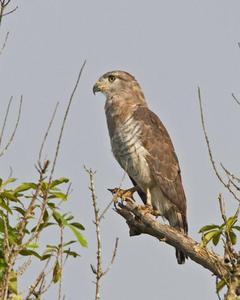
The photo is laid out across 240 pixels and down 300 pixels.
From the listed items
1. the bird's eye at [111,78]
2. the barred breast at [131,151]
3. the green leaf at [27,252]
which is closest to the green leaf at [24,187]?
the green leaf at [27,252]

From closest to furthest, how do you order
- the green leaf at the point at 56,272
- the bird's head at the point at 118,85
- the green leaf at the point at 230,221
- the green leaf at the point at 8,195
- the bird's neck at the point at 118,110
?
the green leaf at the point at 8,195 < the green leaf at the point at 56,272 < the green leaf at the point at 230,221 < the bird's neck at the point at 118,110 < the bird's head at the point at 118,85

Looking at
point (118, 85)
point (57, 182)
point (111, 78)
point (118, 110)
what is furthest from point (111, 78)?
point (57, 182)

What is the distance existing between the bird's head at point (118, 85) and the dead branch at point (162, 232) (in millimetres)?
2370

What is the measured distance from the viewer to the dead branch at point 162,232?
20.2 feet

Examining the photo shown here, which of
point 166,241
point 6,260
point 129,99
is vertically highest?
point 129,99

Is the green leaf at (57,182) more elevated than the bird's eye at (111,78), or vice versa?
the bird's eye at (111,78)

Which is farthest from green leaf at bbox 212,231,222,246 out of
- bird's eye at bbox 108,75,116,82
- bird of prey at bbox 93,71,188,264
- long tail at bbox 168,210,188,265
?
bird's eye at bbox 108,75,116,82

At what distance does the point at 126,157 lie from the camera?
29.6ft

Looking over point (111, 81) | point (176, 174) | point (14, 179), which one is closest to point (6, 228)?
point (14, 179)

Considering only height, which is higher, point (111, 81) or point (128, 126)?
point (111, 81)

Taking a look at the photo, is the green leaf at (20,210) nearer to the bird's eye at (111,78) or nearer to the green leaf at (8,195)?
the green leaf at (8,195)

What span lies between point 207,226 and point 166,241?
1.79m

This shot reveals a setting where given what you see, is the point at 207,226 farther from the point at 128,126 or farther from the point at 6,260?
the point at 128,126

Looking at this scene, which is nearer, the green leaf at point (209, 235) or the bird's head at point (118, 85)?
the green leaf at point (209, 235)
